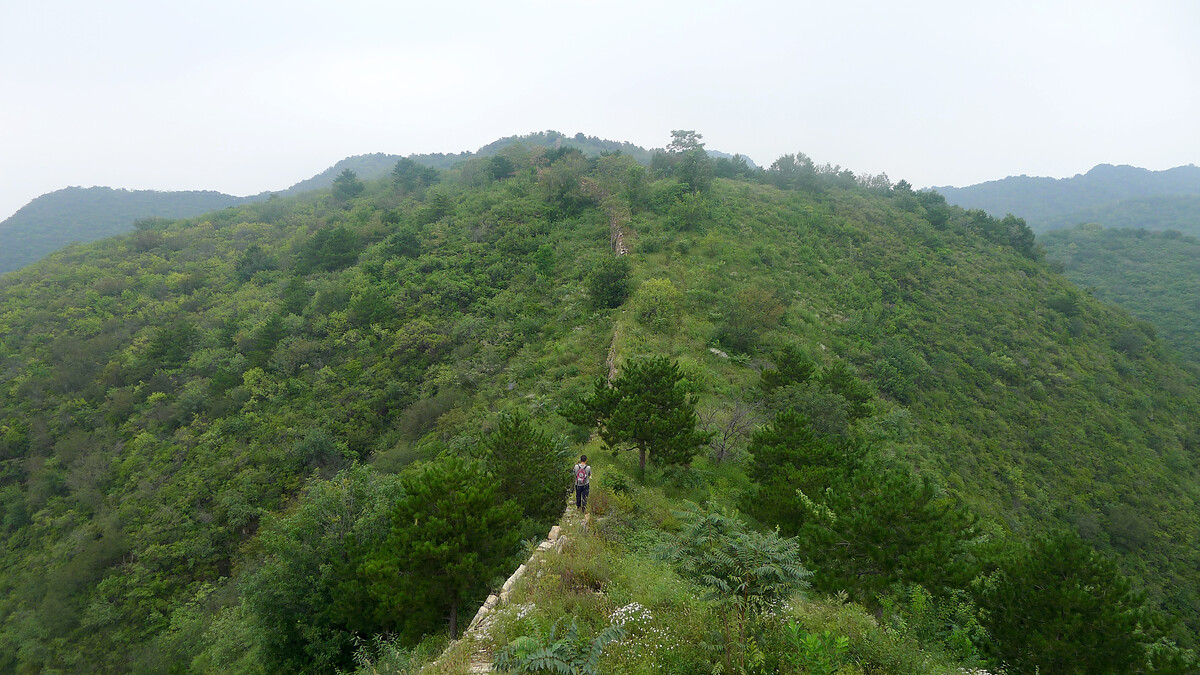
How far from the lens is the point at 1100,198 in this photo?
5271 inches

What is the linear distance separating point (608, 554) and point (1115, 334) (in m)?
44.5

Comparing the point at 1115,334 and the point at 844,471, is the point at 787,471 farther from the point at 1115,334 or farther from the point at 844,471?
the point at 1115,334

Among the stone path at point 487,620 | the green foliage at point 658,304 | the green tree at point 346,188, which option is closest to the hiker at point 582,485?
the stone path at point 487,620

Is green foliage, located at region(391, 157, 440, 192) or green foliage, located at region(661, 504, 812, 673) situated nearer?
green foliage, located at region(661, 504, 812, 673)

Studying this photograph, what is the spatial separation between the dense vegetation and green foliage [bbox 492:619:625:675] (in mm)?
56565

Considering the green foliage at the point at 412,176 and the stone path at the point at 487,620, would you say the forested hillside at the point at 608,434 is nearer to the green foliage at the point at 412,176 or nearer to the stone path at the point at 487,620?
the stone path at the point at 487,620

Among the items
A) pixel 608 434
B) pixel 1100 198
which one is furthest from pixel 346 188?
pixel 1100 198

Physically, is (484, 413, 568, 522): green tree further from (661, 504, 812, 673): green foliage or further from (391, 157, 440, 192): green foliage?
(391, 157, 440, 192): green foliage

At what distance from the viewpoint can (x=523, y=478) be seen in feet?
34.2

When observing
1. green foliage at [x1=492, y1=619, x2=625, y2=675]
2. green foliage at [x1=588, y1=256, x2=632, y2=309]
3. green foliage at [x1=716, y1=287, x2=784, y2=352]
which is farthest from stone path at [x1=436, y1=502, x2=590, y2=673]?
green foliage at [x1=588, y1=256, x2=632, y2=309]

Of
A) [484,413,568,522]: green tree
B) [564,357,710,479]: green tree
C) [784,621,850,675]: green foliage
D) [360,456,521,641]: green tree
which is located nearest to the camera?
[784,621,850,675]: green foliage

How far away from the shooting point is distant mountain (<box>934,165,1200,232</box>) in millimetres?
95731

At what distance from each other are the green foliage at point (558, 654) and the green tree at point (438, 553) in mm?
3239

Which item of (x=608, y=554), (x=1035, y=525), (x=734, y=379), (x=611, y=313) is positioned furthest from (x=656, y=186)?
(x=608, y=554)
